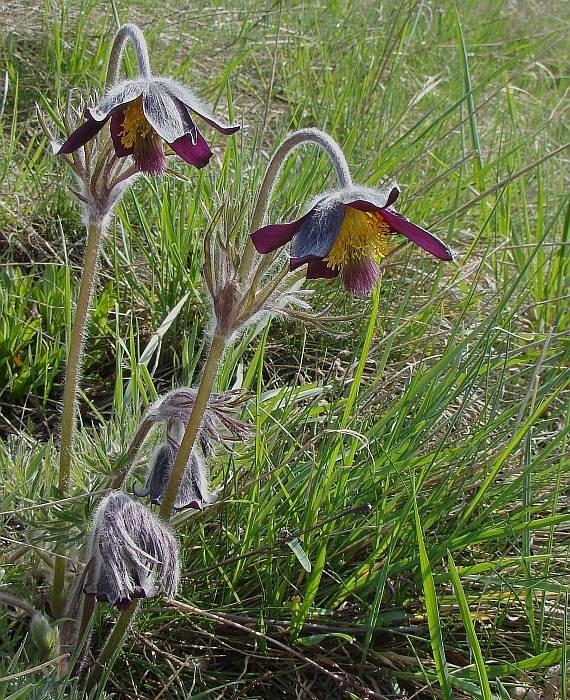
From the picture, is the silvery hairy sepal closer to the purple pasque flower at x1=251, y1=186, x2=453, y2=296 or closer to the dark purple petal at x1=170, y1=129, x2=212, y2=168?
the dark purple petal at x1=170, y1=129, x2=212, y2=168

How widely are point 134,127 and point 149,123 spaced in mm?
28

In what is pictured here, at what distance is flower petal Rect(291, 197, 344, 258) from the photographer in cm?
114

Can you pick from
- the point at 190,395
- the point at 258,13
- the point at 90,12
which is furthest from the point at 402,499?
the point at 258,13

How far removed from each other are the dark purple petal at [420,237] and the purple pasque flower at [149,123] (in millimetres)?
264

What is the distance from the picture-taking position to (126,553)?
1282 mm

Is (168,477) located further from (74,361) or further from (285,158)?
(285,158)

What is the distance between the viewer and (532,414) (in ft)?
5.21

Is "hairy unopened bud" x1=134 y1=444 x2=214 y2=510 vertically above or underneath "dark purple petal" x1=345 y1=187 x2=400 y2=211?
underneath

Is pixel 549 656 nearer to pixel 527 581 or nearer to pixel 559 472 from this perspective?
pixel 527 581

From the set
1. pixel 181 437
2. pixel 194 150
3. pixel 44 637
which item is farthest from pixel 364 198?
pixel 44 637

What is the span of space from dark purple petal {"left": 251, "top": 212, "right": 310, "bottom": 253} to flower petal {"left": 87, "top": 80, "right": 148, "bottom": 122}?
0.28 metres

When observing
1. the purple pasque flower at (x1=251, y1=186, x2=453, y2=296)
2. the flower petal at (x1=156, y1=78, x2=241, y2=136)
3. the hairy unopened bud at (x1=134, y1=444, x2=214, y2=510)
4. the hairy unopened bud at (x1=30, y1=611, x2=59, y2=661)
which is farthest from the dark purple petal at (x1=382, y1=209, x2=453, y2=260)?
the hairy unopened bud at (x1=30, y1=611, x2=59, y2=661)

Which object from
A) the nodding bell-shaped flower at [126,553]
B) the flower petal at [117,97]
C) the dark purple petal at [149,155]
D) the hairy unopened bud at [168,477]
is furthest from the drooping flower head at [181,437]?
the flower petal at [117,97]

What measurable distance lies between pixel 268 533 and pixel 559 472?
0.58m
